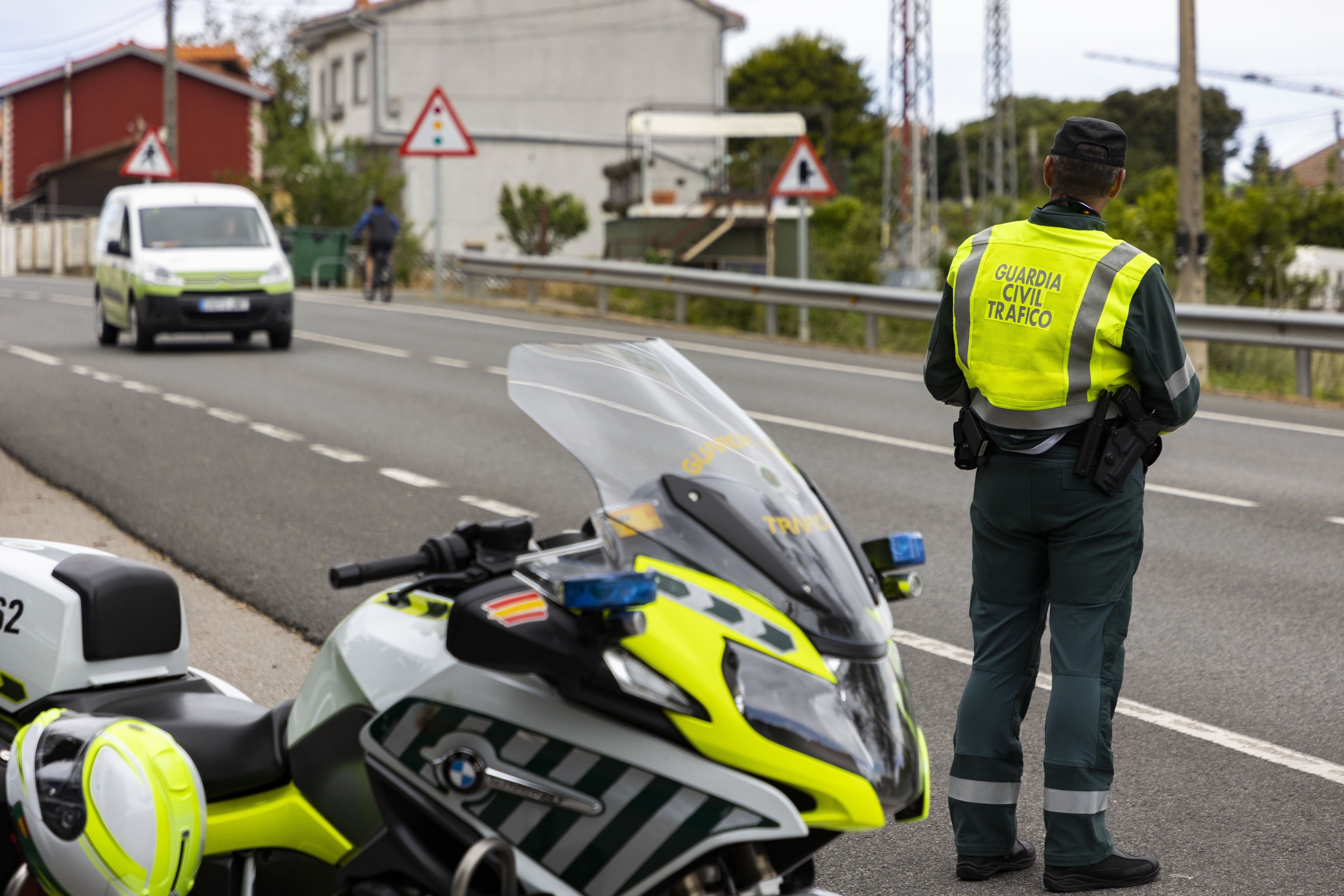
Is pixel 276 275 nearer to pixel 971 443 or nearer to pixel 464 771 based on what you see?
pixel 971 443

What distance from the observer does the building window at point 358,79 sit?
47062 mm

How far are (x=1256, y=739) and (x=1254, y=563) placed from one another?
9.15ft

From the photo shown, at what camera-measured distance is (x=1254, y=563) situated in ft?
24.4

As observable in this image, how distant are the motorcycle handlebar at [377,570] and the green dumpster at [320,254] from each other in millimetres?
30447

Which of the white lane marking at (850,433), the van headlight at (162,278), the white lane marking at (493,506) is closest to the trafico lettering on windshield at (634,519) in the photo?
the white lane marking at (493,506)

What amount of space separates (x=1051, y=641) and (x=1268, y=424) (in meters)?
9.47

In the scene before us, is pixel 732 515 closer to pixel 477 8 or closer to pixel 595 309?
pixel 595 309

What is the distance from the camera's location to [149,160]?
2705cm

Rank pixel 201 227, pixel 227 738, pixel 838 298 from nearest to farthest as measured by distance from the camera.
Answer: pixel 227 738 < pixel 201 227 < pixel 838 298

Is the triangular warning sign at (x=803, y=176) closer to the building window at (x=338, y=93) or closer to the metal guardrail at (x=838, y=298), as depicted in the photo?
the metal guardrail at (x=838, y=298)

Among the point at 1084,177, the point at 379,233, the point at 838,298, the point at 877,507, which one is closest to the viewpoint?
the point at 1084,177

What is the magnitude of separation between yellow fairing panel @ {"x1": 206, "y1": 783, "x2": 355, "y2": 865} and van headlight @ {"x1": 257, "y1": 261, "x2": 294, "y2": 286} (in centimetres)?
1529

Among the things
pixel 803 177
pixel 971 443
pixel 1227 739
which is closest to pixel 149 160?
pixel 803 177

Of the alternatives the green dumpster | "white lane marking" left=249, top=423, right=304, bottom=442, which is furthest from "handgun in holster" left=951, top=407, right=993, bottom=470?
the green dumpster
